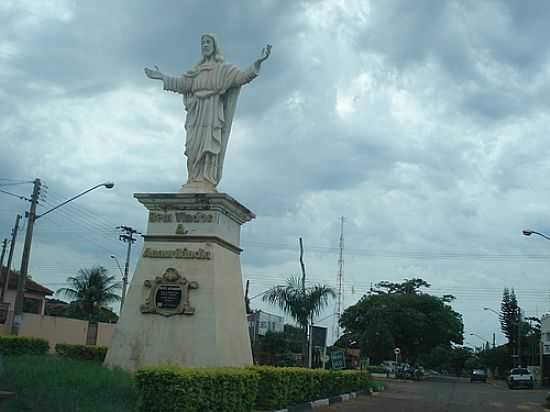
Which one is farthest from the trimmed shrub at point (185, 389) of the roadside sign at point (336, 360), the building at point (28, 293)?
the building at point (28, 293)

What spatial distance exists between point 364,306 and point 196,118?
50.1 meters

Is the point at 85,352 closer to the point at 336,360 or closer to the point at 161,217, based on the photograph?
the point at 161,217

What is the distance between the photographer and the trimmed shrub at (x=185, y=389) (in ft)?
28.0

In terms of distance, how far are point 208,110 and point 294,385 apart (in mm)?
6054

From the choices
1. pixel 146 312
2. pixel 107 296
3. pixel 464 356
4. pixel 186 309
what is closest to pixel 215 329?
pixel 186 309

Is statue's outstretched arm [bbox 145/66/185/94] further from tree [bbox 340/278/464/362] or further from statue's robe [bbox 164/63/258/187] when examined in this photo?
tree [bbox 340/278/464/362]

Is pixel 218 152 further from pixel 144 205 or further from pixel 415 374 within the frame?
pixel 415 374

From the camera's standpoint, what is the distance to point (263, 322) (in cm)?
4078

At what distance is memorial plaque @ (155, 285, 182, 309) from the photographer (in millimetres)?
11711

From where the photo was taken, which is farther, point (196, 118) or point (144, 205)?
point (196, 118)

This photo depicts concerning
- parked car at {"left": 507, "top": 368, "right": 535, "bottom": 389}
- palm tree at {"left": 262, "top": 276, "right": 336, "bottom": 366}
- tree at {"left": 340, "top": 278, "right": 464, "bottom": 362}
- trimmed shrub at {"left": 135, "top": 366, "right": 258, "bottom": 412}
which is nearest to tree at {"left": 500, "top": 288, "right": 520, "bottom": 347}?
tree at {"left": 340, "top": 278, "right": 464, "bottom": 362}

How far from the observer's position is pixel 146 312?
11797mm

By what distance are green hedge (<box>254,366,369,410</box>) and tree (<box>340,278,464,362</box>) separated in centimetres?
3549

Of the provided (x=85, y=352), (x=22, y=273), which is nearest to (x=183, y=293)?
(x=85, y=352)
